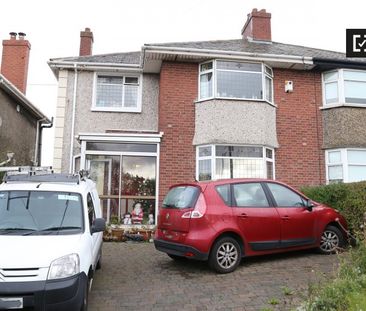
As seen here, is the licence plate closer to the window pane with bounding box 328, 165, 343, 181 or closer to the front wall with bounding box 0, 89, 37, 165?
the front wall with bounding box 0, 89, 37, 165

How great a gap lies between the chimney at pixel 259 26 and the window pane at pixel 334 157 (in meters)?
5.97

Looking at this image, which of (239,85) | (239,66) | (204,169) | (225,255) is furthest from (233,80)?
(225,255)

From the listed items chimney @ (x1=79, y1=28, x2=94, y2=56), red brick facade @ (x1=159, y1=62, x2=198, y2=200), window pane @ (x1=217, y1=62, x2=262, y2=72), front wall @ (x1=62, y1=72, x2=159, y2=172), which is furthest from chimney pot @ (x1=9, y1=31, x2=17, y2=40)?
window pane @ (x1=217, y1=62, x2=262, y2=72)

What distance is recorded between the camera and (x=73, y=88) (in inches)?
559

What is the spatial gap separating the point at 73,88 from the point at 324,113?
8.65 meters

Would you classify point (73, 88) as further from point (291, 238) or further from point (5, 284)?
point (5, 284)

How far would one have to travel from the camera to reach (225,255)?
7.03 meters

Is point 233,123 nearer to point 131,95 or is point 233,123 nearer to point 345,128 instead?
point 345,128

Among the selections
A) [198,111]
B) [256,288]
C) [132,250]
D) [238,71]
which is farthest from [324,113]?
[256,288]

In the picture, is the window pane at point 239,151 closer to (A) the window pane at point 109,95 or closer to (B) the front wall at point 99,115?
(B) the front wall at point 99,115

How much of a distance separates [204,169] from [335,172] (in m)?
4.33

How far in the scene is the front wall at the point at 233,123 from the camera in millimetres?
12352

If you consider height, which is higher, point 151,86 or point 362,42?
point 151,86

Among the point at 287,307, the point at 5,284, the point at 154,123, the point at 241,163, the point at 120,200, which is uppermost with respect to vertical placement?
the point at 154,123
